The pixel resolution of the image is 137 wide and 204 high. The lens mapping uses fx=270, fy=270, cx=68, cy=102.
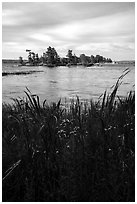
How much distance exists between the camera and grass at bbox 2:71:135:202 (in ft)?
7.13

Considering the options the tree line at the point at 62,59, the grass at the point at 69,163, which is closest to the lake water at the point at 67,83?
the tree line at the point at 62,59

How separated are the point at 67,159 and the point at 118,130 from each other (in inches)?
32.4

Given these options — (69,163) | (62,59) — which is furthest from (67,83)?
(69,163)

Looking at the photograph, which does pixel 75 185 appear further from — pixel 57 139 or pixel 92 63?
pixel 92 63

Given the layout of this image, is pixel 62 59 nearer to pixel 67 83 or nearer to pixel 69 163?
pixel 67 83

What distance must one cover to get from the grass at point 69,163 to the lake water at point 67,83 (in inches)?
27.8

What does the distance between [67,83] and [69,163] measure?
5.33ft

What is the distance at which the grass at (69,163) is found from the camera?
217 centimetres

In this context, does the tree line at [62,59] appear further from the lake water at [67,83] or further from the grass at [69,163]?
the grass at [69,163]

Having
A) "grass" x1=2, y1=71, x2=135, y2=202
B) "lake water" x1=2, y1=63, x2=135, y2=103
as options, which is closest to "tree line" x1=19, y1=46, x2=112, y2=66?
"lake water" x1=2, y1=63, x2=135, y2=103

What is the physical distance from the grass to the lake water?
2.31 ft

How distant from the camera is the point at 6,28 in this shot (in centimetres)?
306

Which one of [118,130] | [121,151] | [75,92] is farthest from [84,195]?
[75,92]

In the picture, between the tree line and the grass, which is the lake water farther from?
the grass
